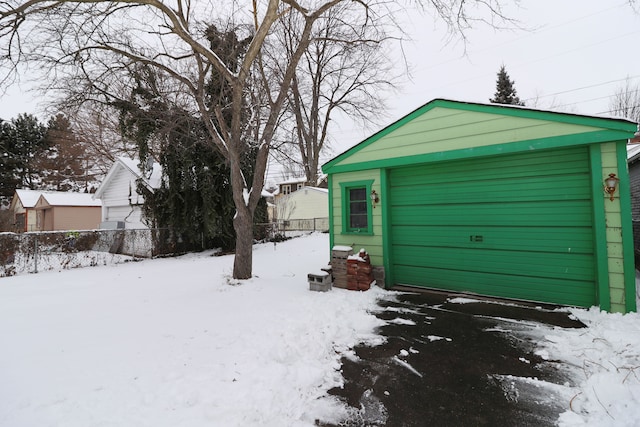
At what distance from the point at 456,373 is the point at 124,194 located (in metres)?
15.2

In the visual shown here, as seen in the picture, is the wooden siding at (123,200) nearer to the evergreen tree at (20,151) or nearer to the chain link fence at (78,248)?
the chain link fence at (78,248)

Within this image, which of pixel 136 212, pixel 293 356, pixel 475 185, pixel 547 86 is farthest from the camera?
pixel 547 86

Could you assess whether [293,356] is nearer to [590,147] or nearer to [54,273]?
[590,147]

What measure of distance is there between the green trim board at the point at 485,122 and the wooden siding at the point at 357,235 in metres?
0.55

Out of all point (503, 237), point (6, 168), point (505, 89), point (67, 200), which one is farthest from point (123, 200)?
point (505, 89)

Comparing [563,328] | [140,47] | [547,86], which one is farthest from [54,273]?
[547,86]

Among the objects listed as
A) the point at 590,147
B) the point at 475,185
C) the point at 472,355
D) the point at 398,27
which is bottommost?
the point at 472,355

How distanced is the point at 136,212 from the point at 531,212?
1440 cm

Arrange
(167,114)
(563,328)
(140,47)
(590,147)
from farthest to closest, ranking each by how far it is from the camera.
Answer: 1. (167,114)
2. (140,47)
3. (590,147)
4. (563,328)

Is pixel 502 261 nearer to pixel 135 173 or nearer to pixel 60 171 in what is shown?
pixel 135 173

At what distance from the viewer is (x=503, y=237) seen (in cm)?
477

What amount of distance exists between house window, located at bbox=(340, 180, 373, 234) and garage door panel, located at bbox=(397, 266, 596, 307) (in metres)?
1.17

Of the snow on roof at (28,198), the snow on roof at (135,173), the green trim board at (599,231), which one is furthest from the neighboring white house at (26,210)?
the green trim board at (599,231)

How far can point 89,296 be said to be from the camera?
5.46 metres
